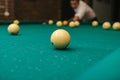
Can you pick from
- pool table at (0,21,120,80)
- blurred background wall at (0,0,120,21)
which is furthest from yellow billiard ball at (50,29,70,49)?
blurred background wall at (0,0,120,21)

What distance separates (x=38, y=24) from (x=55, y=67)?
3195 millimetres

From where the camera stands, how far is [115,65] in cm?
90

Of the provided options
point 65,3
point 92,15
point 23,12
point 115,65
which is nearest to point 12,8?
point 23,12

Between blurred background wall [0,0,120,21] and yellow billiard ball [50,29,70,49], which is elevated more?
yellow billiard ball [50,29,70,49]

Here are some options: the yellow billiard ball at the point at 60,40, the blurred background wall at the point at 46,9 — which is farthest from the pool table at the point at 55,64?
the blurred background wall at the point at 46,9

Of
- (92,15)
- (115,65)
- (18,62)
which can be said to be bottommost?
(92,15)

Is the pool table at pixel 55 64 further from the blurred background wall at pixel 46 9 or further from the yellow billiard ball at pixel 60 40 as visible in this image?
the blurred background wall at pixel 46 9

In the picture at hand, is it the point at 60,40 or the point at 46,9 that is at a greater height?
the point at 60,40

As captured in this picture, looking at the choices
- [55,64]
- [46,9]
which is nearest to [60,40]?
[55,64]

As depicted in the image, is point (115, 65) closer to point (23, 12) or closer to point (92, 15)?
point (92, 15)

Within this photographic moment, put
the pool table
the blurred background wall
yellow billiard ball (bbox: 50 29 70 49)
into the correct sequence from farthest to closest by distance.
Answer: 1. the blurred background wall
2. yellow billiard ball (bbox: 50 29 70 49)
3. the pool table

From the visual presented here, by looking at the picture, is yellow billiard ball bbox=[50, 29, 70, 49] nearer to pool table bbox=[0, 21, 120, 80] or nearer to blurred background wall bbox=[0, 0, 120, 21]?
pool table bbox=[0, 21, 120, 80]

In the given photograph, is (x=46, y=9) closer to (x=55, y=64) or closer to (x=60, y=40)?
Result: (x=60, y=40)

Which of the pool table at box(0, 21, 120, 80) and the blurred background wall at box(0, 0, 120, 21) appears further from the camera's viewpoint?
the blurred background wall at box(0, 0, 120, 21)
